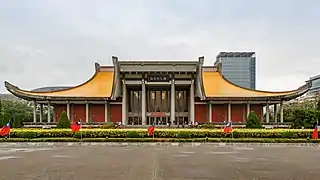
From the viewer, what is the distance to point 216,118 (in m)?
40.6

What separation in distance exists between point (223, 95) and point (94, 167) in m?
30.4

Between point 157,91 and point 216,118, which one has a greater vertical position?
point 157,91

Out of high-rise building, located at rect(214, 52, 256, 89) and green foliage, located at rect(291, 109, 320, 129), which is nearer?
green foliage, located at rect(291, 109, 320, 129)

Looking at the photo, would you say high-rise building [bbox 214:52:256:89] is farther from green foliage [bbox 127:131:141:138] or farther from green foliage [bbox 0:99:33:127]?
green foliage [bbox 127:131:141:138]

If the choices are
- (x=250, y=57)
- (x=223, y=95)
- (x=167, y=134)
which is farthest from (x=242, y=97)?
(x=250, y=57)

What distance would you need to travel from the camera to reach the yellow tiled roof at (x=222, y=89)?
39000 millimetres

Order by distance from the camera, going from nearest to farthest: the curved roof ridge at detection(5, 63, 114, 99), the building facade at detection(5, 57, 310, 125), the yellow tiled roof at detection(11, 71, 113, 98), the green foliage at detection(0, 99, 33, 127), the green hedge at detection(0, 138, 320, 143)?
1. the green hedge at detection(0, 138, 320, 143)
2. the green foliage at detection(0, 99, 33, 127)
3. the curved roof ridge at detection(5, 63, 114, 99)
4. the building facade at detection(5, 57, 310, 125)
5. the yellow tiled roof at detection(11, 71, 113, 98)

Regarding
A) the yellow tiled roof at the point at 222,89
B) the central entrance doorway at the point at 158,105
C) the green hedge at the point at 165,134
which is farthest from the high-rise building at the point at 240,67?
the green hedge at the point at 165,134

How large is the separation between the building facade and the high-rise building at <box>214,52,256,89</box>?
39.7 meters

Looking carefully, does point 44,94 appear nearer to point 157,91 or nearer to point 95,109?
point 95,109

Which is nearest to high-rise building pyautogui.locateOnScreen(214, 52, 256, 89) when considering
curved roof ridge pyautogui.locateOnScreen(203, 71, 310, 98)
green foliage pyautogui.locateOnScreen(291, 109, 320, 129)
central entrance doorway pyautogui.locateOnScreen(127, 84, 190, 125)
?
curved roof ridge pyautogui.locateOnScreen(203, 71, 310, 98)

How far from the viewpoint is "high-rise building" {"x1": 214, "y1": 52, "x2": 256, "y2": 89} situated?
83000mm

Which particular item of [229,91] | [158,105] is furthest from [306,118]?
[158,105]

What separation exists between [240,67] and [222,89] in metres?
46.2
